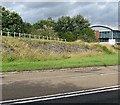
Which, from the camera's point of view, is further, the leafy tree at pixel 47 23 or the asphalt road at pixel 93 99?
the leafy tree at pixel 47 23

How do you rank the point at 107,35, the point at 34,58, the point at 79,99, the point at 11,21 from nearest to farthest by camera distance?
the point at 79,99, the point at 34,58, the point at 11,21, the point at 107,35

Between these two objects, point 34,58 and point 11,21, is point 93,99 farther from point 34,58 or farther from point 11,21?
point 11,21

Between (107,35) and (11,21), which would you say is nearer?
(11,21)

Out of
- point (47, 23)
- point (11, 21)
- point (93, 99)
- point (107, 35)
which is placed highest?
point (47, 23)

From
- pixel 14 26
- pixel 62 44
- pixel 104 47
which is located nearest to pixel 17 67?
pixel 62 44

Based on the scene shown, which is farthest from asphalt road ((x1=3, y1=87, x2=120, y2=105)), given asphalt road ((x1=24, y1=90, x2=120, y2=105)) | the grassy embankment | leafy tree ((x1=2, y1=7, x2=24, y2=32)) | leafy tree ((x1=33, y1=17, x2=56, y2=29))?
A: leafy tree ((x1=33, y1=17, x2=56, y2=29))

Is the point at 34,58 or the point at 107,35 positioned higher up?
the point at 107,35

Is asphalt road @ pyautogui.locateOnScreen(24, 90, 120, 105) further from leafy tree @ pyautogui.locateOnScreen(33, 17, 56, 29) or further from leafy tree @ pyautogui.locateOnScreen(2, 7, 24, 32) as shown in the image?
leafy tree @ pyautogui.locateOnScreen(33, 17, 56, 29)

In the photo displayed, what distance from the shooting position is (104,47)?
51531 millimetres

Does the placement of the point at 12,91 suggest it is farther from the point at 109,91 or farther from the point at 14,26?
the point at 14,26

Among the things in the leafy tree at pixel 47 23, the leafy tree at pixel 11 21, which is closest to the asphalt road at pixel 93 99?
the leafy tree at pixel 11 21

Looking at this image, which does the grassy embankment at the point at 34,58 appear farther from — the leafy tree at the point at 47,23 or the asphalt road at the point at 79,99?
the leafy tree at the point at 47,23

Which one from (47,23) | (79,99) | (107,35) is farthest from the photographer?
(107,35)

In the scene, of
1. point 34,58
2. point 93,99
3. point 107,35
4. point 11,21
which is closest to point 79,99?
point 93,99
